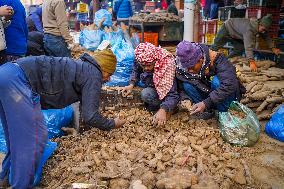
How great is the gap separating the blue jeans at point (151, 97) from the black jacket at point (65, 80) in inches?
55.1

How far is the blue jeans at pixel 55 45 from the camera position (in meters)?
5.95

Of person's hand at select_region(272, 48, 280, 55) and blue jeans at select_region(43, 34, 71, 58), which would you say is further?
person's hand at select_region(272, 48, 280, 55)

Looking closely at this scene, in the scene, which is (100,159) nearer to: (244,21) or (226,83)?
(226,83)

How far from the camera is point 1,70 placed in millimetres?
2686

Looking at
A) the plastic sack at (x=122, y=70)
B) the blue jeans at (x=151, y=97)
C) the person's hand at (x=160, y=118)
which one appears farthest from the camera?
the plastic sack at (x=122, y=70)

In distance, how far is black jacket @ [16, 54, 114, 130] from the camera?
9.35ft

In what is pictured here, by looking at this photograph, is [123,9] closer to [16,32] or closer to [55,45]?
[55,45]

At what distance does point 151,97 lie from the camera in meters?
4.30

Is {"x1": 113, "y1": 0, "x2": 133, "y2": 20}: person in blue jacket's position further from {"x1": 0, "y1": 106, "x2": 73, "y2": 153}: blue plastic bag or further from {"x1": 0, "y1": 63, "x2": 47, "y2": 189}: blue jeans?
{"x1": 0, "y1": 63, "x2": 47, "y2": 189}: blue jeans

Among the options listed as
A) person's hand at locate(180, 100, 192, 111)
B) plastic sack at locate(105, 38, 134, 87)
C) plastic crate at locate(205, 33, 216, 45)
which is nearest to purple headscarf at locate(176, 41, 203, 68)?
person's hand at locate(180, 100, 192, 111)

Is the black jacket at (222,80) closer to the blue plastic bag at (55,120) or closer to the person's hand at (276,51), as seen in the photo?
the blue plastic bag at (55,120)

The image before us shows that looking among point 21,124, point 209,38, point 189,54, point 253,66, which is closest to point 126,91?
point 189,54

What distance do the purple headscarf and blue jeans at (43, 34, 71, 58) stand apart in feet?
9.68

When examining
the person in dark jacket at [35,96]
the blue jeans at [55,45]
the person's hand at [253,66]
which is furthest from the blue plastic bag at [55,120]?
the person's hand at [253,66]
